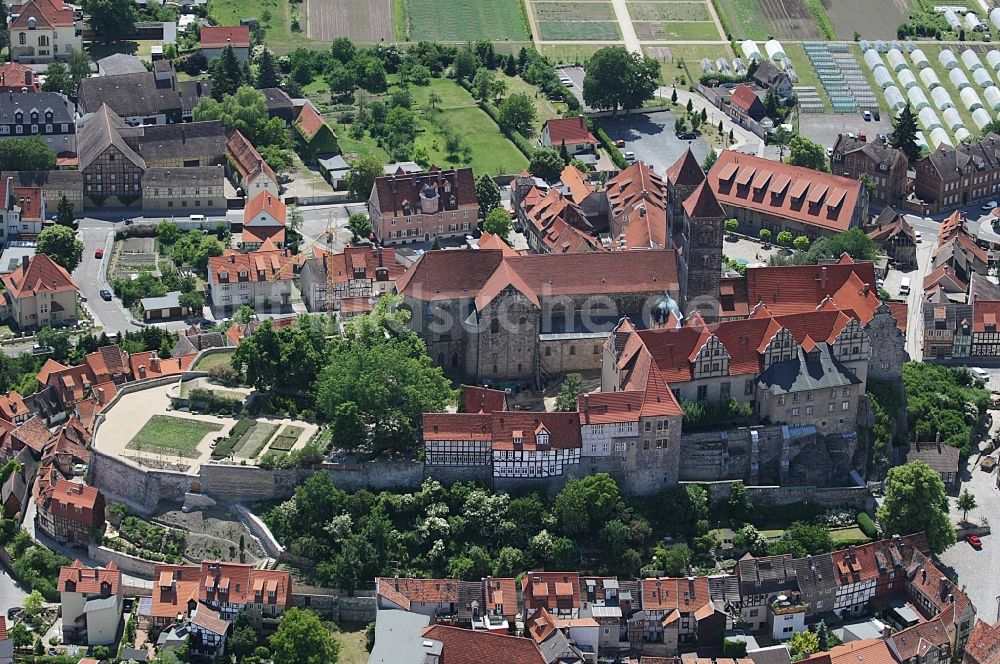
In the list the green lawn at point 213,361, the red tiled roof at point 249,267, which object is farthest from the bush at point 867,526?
the red tiled roof at point 249,267

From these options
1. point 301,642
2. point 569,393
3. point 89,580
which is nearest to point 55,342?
point 89,580

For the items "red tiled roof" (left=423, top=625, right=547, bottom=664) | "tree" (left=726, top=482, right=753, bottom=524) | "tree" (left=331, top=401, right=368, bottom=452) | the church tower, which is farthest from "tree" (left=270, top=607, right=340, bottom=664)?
the church tower

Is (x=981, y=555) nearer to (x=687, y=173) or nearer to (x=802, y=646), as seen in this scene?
(x=802, y=646)

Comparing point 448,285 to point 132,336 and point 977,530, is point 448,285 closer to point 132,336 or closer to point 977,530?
point 132,336

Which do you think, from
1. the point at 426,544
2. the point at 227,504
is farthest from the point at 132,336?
the point at 426,544

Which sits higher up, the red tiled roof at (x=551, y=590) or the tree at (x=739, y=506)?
the tree at (x=739, y=506)

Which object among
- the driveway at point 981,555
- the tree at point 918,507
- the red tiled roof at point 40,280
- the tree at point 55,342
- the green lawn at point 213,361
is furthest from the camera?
the red tiled roof at point 40,280

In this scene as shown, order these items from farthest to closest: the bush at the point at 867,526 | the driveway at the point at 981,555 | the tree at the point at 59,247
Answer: the tree at the point at 59,247
the bush at the point at 867,526
the driveway at the point at 981,555

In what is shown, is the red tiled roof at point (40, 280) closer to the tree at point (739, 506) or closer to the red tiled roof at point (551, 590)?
the red tiled roof at point (551, 590)
